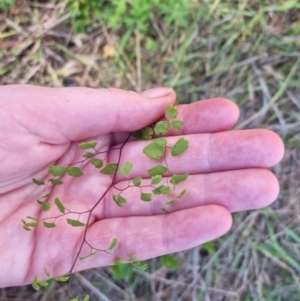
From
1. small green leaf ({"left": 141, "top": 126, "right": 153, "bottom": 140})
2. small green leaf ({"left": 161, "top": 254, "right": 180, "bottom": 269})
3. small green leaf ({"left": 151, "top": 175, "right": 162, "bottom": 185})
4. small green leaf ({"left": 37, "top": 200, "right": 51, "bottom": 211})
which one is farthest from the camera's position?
small green leaf ({"left": 161, "top": 254, "right": 180, "bottom": 269})

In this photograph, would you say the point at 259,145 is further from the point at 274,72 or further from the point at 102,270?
the point at 102,270

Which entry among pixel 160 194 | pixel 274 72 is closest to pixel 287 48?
Result: pixel 274 72

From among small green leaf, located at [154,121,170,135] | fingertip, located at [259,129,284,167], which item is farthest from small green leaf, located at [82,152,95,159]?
fingertip, located at [259,129,284,167]

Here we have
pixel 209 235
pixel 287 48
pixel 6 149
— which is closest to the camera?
pixel 209 235

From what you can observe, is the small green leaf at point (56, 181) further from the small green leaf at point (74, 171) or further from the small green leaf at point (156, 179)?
the small green leaf at point (156, 179)

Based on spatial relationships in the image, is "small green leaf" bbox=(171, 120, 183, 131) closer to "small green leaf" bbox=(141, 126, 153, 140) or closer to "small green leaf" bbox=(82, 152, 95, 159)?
"small green leaf" bbox=(141, 126, 153, 140)

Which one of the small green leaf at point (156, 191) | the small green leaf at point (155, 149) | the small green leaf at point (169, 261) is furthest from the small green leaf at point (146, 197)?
the small green leaf at point (169, 261)
